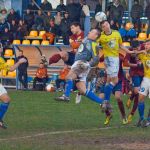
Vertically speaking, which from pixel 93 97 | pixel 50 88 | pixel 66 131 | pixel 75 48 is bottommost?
pixel 50 88

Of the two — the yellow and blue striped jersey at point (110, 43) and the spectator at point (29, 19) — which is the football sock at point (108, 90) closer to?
the yellow and blue striped jersey at point (110, 43)

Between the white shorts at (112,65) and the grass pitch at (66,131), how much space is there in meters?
1.17

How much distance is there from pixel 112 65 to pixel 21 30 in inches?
781

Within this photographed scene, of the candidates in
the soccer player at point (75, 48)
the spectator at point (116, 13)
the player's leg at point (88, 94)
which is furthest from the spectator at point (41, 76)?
the player's leg at point (88, 94)

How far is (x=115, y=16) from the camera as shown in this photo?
35.5 metres

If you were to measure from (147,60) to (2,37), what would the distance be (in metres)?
20.7

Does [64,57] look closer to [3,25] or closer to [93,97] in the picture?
[93,97]

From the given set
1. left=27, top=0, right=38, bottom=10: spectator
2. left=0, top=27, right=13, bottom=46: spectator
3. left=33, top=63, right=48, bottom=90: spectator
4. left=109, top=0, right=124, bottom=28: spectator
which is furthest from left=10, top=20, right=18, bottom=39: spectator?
left=109, top=0, right=124, bottom=28: spectator

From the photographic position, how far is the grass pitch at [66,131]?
14.2 meters

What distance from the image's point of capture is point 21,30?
37594mm

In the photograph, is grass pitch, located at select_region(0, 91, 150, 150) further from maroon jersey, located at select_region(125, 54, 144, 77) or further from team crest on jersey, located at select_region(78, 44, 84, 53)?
→ team crest on jersey, located at select_region(78, 44, 84, 53)

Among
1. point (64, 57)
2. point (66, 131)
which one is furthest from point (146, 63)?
point (66, 131)

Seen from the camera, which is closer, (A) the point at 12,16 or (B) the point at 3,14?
(A) the point at 12,16

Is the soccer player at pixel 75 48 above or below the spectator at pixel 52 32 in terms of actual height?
above
